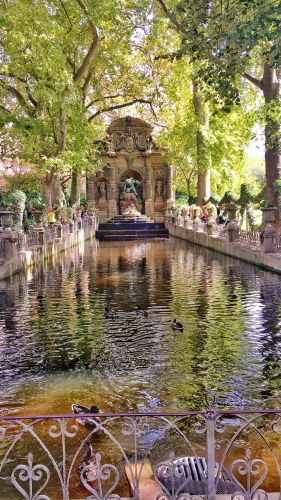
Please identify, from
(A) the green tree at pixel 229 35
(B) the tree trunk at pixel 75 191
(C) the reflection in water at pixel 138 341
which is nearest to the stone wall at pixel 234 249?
(C) the reflection in water at pixel 138 341

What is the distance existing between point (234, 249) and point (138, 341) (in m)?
14.7

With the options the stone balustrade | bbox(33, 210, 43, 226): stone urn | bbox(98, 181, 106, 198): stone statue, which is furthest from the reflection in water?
bbox(98, 181, 106, 198): stone statue

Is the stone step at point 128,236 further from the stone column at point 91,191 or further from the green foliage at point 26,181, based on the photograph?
the stone column at point 91,191

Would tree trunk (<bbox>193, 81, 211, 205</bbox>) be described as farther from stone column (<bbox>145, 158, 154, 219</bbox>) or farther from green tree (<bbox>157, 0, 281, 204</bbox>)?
green tree (<bbox>157, 0, 281, 204</bbox>)

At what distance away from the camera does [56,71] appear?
27703 millimetres

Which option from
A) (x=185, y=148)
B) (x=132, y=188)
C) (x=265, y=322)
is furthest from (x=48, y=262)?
(x=132, y=188)

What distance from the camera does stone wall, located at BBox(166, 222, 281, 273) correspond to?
20.0m

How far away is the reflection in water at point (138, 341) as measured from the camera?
8125 millimetres

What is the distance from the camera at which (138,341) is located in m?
A: 11.0

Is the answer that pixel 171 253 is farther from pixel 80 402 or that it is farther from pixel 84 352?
pixel 80 402

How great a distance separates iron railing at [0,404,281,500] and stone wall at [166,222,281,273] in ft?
42.5

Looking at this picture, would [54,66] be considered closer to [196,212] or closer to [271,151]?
[271,151]

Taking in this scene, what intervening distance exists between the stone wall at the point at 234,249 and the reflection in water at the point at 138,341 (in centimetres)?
75

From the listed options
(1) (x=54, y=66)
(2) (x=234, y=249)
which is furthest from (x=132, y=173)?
(2) (x=234, y=249)
